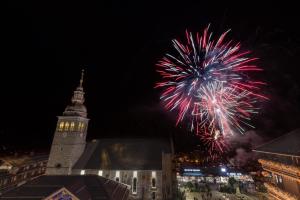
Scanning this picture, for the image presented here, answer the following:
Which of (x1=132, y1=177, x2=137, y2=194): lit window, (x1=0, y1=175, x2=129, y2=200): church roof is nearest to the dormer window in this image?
(x1=0, y1=175, x2=129, y2=200): church roof

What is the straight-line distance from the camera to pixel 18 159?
4706cm

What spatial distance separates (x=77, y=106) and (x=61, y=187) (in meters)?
24.2

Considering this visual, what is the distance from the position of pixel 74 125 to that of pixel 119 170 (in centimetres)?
1435

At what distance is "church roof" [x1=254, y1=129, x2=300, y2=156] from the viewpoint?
18.1 m

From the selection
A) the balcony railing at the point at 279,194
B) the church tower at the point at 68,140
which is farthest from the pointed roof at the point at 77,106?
the balcony railing at the point at 279,194

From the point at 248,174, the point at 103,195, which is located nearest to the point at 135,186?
the point at 103,195

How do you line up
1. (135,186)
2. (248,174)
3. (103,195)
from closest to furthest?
1. (103,195)
2. (135,186)
3. (248,174)

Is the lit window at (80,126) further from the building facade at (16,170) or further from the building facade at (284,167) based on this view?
the building facade at (284,167)

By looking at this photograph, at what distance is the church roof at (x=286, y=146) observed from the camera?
18148mm

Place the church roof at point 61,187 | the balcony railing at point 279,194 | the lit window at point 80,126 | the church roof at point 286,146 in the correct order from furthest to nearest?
the lit window at point 80,126
the church roof at point 61,187
the balcony railing at point 279,194
the church roof at point 286,146

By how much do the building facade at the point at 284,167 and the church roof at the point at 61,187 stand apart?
789 inches

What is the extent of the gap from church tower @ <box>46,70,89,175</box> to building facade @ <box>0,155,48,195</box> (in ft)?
36.1

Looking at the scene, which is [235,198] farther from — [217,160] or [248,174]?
[217,160]

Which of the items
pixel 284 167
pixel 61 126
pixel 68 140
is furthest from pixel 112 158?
pixel 284 167
